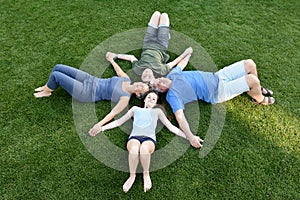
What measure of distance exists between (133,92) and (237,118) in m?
0.88

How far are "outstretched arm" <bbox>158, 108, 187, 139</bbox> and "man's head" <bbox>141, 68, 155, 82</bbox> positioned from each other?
0.36 m

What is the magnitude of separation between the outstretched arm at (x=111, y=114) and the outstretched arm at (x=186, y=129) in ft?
1.43

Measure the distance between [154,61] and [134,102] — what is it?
442 mm

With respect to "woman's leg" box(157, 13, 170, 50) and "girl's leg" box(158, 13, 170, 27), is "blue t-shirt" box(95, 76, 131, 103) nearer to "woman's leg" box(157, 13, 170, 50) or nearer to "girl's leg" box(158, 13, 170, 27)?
"woman's leg" box(157, 13, 170, 50)

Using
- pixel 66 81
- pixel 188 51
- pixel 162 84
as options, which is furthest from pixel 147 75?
pixel 66 81

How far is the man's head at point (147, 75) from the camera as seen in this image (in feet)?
9.47

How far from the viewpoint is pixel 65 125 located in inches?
106

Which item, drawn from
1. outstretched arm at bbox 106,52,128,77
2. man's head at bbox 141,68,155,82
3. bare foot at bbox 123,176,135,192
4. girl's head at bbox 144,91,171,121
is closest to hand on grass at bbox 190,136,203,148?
girl's head at bbox 144,91,171,121

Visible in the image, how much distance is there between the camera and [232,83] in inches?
111

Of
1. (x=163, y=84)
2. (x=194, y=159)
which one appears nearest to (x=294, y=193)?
(x=194, y=159)

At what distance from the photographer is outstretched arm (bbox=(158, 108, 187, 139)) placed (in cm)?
260

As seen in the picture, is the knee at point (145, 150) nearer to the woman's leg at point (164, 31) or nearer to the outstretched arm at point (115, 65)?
the outstretched arm at point (115, 65)

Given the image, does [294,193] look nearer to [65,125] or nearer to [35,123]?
[65,125]

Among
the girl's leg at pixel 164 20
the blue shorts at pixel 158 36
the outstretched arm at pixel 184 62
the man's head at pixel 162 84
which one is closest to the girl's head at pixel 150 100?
the man's head at pixel 162 84
